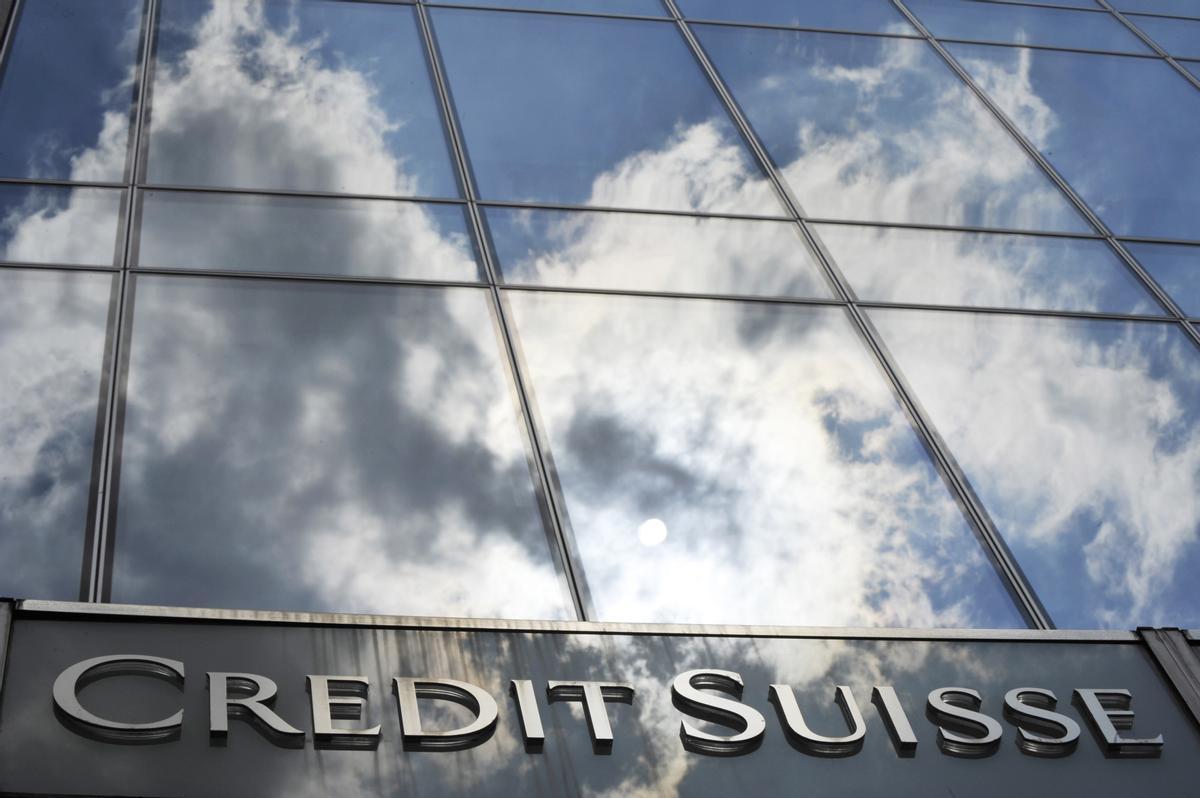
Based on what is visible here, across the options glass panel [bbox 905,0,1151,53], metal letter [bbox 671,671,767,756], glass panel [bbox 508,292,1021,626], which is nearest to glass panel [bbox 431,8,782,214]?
glass panel [bbox 508,292,1021,626]

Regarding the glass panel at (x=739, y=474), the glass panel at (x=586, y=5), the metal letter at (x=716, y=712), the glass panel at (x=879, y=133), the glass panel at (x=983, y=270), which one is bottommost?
the metal letter at (x=716, y=712)

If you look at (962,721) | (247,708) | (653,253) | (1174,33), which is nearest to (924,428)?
(653,253)

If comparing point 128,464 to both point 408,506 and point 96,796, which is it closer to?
point 408,506

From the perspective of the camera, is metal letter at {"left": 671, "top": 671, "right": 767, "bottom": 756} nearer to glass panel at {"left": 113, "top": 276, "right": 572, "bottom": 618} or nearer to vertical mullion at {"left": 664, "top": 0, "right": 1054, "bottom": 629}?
glass panel at {"left": 113, "top": 276, "right": 572, "bottom": 618}

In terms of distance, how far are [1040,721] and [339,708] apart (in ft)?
10.2

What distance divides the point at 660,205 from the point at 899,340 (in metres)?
2.15

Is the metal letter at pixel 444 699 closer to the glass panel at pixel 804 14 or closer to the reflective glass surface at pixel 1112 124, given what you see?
the reflective glass surface at pixel 1112 124

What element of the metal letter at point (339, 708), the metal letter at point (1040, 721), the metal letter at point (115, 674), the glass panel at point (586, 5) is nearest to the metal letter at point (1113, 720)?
the metal letter at point (1040, 721)

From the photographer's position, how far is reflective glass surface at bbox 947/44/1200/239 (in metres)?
11.1

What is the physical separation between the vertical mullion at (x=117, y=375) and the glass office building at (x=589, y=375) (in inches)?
0.9

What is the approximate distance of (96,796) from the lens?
4.83 metres

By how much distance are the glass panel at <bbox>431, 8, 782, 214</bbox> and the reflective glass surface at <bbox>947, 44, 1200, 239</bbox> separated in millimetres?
2980

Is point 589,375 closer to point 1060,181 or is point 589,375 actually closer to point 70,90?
point 70,90

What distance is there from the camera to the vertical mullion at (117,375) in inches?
239
